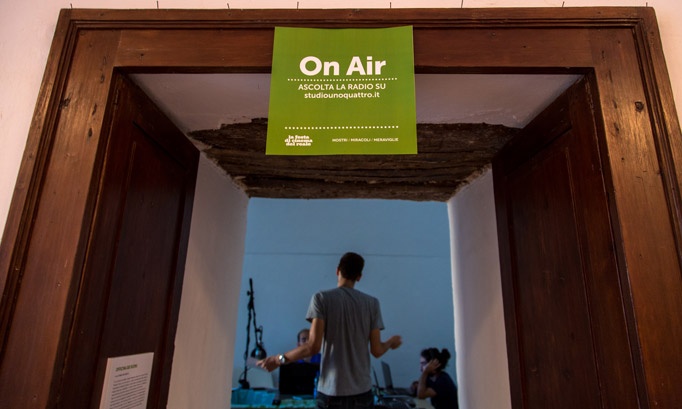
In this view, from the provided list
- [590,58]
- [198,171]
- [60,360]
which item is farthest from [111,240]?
[590,58]

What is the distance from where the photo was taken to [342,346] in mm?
2385

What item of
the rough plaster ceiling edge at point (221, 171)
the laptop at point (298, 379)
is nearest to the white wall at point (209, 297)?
the rough plaster ceiling edge at point (221, 171)

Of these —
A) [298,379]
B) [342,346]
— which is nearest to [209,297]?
[342,346]

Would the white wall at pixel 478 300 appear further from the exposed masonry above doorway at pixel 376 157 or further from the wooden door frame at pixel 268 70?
the wooden door frame at pixel 268 70

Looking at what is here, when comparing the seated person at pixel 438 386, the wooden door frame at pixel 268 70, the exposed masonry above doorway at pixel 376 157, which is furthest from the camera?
the seated person at pixel 438 386

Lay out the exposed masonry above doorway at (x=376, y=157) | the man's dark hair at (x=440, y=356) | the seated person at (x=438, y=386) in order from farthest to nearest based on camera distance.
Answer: the man's dark hair at (x=440, y=356)
the seated person at (x=438, y=386)
the exposed masonry above doorway at (x=376, y=157)

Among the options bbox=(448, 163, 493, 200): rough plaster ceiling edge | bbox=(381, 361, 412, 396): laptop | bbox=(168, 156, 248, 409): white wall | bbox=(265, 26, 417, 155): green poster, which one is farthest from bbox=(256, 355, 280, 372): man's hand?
bbox=(381, 361, 412, 396): laptop

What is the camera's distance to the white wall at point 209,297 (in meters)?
1.71

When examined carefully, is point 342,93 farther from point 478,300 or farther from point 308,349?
point 308,349

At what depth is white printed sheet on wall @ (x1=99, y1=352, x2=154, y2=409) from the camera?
1.15 m

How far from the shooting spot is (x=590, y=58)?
3.54ft

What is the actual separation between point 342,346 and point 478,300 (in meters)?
0.82

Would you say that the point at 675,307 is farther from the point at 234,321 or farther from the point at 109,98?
the point at 234,321

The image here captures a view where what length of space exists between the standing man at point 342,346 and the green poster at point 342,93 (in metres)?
1.57
